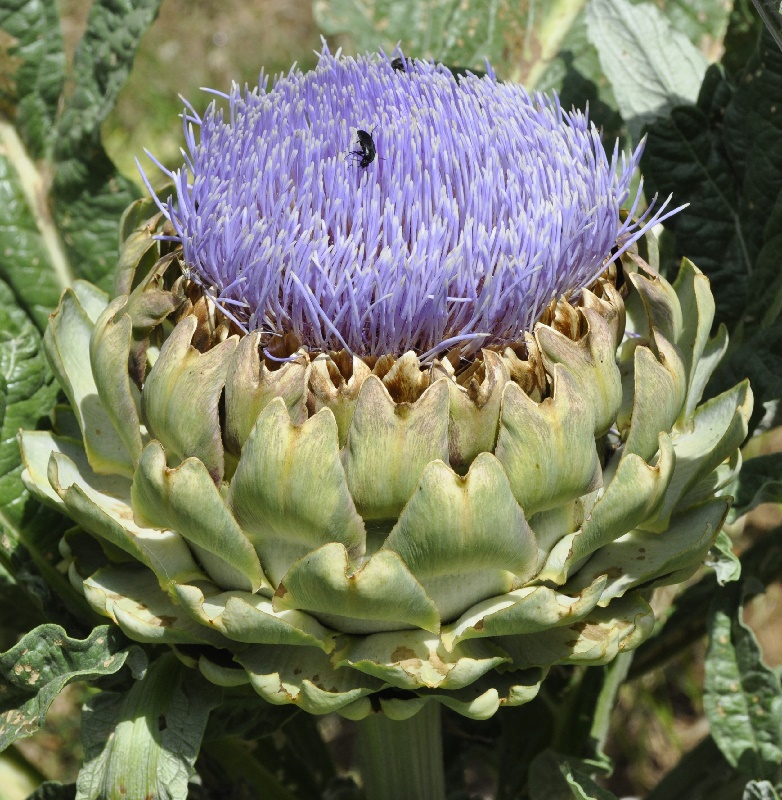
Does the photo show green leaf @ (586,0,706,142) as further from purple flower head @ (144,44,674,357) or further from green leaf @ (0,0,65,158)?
green leaf @ (0,0,65,158)

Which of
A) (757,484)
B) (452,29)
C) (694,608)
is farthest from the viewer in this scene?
(452,29)

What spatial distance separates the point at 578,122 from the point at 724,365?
0.41 metres

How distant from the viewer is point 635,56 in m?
1.31

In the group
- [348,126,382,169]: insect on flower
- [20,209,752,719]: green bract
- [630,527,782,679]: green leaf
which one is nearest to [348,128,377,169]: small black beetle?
[348,126,382,169]: insect on flower

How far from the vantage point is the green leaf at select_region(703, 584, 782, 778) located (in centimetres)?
108

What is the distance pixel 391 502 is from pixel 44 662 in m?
0.37

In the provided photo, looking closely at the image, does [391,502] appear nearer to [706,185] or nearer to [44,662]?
[44,662]

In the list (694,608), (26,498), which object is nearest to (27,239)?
(26,498)

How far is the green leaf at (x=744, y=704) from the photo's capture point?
1.08m

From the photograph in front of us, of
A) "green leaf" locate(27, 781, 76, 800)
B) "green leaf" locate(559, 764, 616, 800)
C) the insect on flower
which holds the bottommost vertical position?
"green leaf" locate(27, 781, 76, 800)

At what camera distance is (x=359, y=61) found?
1.02m

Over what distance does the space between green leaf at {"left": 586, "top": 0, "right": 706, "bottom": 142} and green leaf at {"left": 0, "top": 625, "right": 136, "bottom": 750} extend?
2.76 ft

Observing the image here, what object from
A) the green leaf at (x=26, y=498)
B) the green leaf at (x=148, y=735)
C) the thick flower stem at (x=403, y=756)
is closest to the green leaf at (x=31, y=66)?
the green leaf at (x=26, y=498)

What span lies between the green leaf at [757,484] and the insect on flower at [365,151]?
1.71 ft
